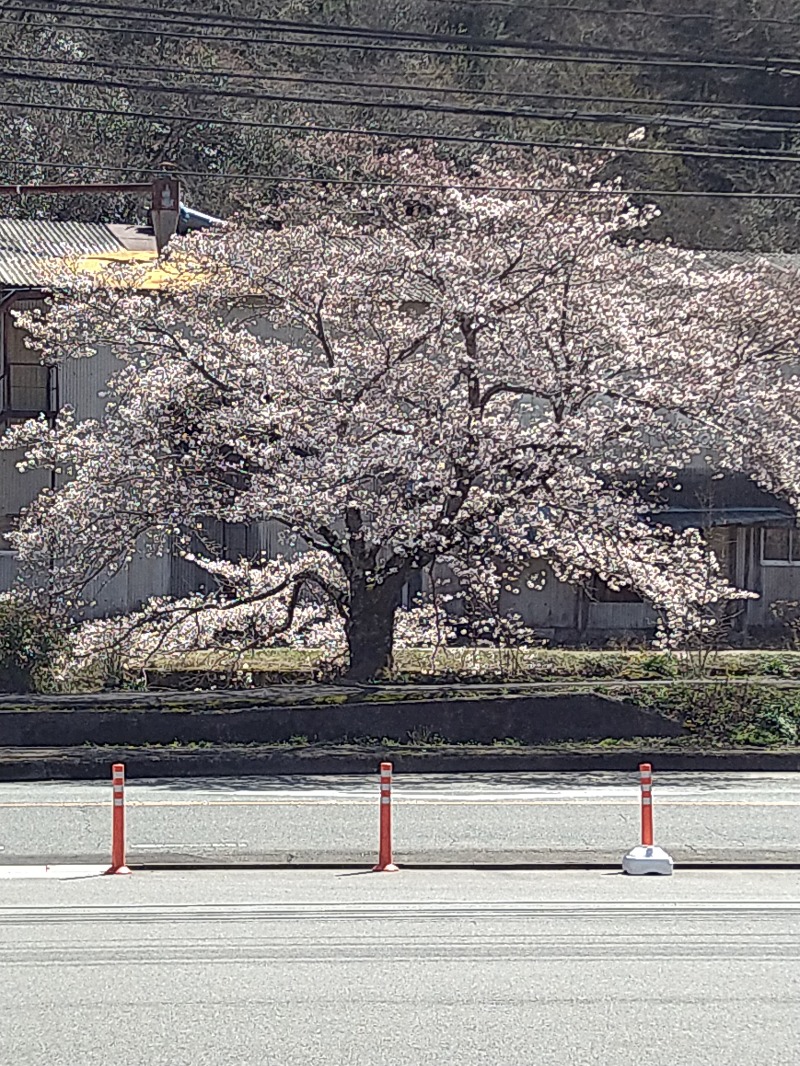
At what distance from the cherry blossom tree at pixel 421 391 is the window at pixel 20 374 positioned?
12.2 metres

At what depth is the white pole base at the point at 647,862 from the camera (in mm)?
10703

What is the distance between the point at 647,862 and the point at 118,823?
3682mm

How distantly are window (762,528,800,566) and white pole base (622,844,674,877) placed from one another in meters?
24.0

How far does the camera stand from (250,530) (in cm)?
3234

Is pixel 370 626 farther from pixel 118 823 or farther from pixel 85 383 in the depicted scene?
pixel 85 383

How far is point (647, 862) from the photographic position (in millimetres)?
10703

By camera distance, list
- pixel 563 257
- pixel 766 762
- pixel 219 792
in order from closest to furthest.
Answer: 1. pixel 219 792
2. pixel 766 762
3. pixel 563 257

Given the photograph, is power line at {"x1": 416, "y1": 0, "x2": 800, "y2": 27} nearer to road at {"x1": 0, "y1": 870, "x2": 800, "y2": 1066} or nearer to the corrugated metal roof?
the corrugated metal roof

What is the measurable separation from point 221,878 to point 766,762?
28.2 ft

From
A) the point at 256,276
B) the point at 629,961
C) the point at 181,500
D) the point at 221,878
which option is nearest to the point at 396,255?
the point at 256,276

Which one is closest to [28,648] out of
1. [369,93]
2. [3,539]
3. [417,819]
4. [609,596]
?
[417,819]

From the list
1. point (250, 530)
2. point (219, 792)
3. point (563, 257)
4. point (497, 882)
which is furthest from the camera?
point (250, 530)

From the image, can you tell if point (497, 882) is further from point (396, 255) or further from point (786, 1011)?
point (396, 255)

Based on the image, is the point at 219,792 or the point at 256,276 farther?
the point at 256,276
